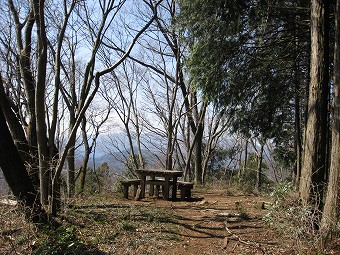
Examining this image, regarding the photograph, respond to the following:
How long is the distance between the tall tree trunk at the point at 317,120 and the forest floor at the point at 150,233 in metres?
0.89

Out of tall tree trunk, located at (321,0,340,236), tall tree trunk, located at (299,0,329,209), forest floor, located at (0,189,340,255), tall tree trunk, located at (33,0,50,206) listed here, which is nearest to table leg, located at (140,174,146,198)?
forest floor, located at (0,189,340,255)

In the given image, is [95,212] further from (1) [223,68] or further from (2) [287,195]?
(1) [223,68]

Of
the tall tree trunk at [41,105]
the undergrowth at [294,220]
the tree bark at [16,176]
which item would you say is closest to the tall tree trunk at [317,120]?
the undergrowth at [294,220]

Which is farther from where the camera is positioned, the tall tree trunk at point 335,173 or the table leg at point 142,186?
the table leg at point 142,186

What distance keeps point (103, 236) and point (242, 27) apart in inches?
202

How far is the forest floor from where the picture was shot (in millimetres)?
3960

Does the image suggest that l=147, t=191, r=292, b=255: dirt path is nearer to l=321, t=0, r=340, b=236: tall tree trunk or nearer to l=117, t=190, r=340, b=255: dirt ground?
l=117, t=190, r=340, b=255: dirt ground

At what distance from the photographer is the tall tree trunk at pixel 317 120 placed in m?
4.84

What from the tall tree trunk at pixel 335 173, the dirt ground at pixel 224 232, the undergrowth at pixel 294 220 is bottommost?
the dirt ground at pixel 224 232

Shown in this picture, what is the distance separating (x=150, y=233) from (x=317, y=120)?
318cm

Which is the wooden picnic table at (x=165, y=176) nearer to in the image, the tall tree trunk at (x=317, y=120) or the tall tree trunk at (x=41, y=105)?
the tall tree trunk at (x=41, y=105)

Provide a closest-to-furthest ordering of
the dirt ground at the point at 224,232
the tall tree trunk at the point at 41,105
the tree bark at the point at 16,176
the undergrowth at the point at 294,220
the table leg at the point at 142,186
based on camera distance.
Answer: the undergrowth at the point at 294,220 → the tree bark at the point at 16,176 → the dirt ground at the point at 224,232 → the tall tree trunk at the point at 41,105 → the table leg at the point at 142,186

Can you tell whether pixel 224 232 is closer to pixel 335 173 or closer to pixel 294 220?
pixel 294 220

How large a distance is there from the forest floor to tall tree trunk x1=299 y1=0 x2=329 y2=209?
2.93 feet
